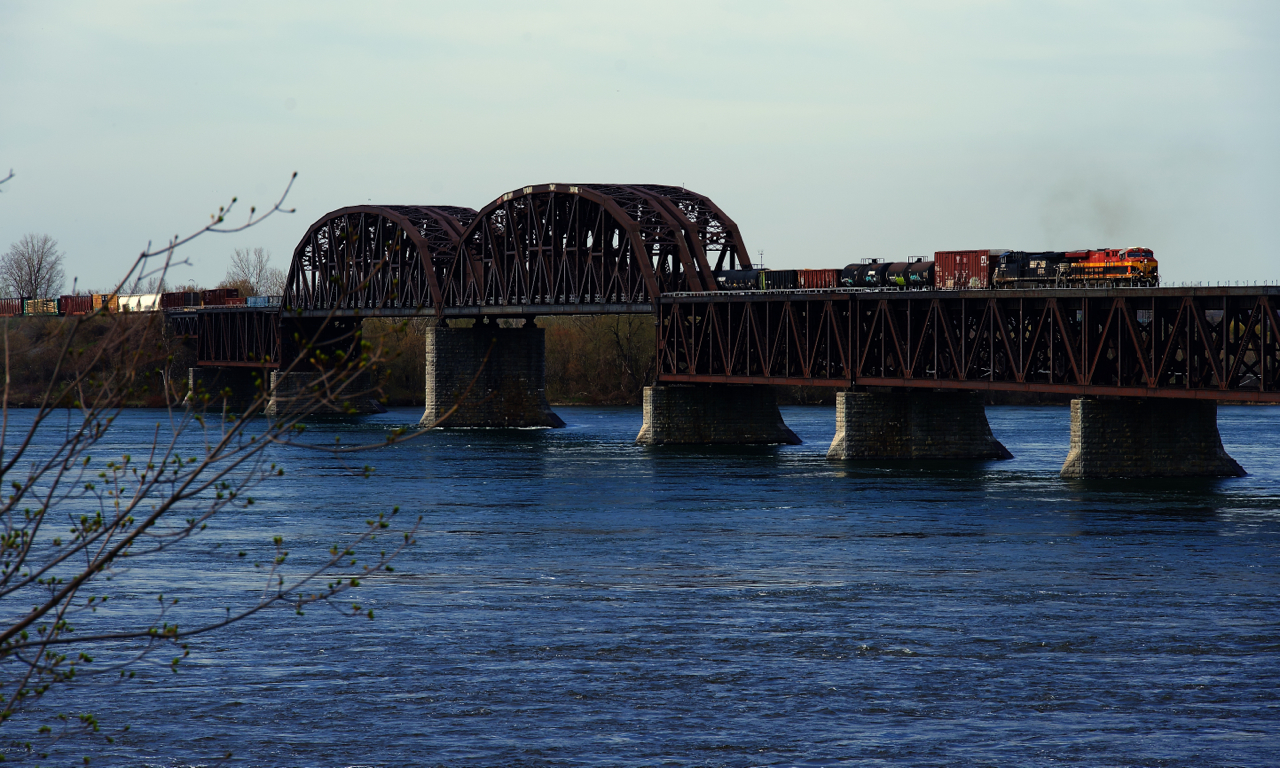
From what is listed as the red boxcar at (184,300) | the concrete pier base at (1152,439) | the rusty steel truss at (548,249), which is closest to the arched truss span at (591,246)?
the rusty steel truss at (548,249)

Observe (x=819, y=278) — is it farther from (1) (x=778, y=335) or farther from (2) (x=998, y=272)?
(2) (x=998, y=272)

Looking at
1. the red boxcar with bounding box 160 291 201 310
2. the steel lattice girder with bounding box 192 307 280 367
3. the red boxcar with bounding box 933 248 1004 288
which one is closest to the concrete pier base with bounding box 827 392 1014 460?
the red boxcar with bounding box 933 248 1004 288

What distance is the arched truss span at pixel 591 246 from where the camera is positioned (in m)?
111

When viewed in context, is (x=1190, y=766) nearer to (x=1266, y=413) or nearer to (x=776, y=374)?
(x=776, y=374)

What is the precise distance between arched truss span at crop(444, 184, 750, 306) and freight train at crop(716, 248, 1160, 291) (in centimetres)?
1162

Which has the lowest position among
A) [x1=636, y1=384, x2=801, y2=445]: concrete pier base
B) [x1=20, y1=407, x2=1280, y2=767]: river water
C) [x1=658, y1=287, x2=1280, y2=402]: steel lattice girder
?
[x1=20, y1=407, x2=1280, y2=767]: river water

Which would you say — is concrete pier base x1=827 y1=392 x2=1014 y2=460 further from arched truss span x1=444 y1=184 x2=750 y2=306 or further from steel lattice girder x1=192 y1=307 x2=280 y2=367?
steel lattice girder x1=192 y1=307 x2=280 y2=367

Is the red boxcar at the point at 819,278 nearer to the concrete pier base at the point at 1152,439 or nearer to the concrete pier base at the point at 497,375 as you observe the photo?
the concrete pier base at the point at 1152,439

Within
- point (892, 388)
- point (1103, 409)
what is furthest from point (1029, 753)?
point (892, 388)

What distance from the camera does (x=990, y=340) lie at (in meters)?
76.2

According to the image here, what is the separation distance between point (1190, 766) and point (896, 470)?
180 feet

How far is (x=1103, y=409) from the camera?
224 feet

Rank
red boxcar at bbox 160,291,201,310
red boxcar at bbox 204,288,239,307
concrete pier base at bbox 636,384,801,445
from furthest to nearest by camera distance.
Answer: red boxcar at bbox 160,291,201,310 < red boxcar at bbox 204,288,239,307 < concrete pier base at bbox 636,384,801,445

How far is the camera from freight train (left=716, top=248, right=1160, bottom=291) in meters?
75.4
